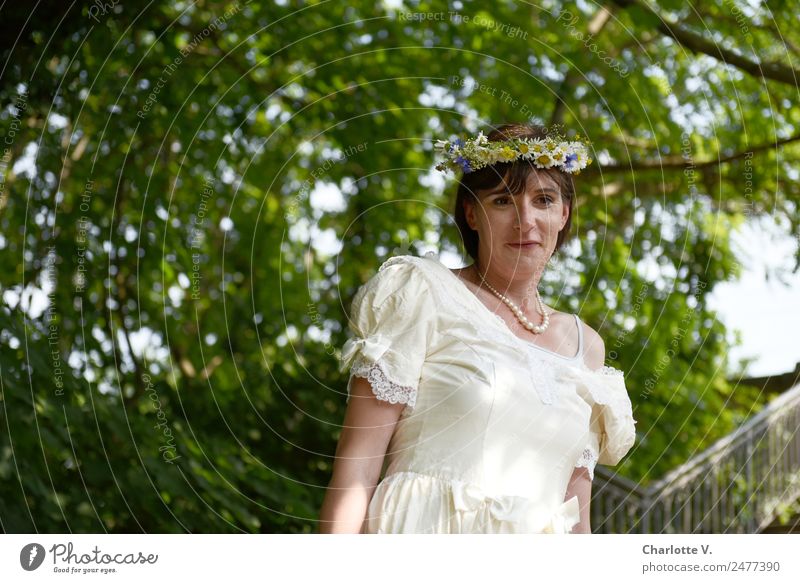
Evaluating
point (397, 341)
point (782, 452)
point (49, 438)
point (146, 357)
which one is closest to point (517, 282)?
point (397, 341)

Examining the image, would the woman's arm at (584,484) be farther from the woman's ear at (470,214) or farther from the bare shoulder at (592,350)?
the woman's ear at (470,214)

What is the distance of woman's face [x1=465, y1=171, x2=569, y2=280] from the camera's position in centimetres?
221

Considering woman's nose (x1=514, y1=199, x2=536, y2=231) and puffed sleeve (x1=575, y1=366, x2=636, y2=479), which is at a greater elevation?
woman's nose (x1=514, y1=199, x2=536, y2=231)

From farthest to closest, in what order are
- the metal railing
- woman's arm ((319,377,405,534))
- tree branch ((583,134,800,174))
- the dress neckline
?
1. the metal railing
2. tree branch ((583,134,800,174))
3. the dress neckline
4. woman's arm ((319,377,405,534))

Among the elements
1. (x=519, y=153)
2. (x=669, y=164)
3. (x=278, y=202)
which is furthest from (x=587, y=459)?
(x=278, y=202)

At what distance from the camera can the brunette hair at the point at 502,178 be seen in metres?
2.23

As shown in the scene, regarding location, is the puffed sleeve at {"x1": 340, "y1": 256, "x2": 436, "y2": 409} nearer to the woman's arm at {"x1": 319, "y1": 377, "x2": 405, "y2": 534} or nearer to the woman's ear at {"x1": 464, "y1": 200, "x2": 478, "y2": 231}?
the woman's arm at {"x1": 319, "y1": 377, "x2": 405, "y2": 534}

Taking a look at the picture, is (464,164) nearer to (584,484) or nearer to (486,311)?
(486,311)

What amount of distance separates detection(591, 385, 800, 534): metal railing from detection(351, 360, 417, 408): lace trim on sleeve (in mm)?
4632

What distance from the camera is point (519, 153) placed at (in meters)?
2.25

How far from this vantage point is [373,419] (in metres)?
2.03

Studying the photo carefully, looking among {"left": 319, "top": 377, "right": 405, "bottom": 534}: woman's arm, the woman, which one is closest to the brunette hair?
the woman
